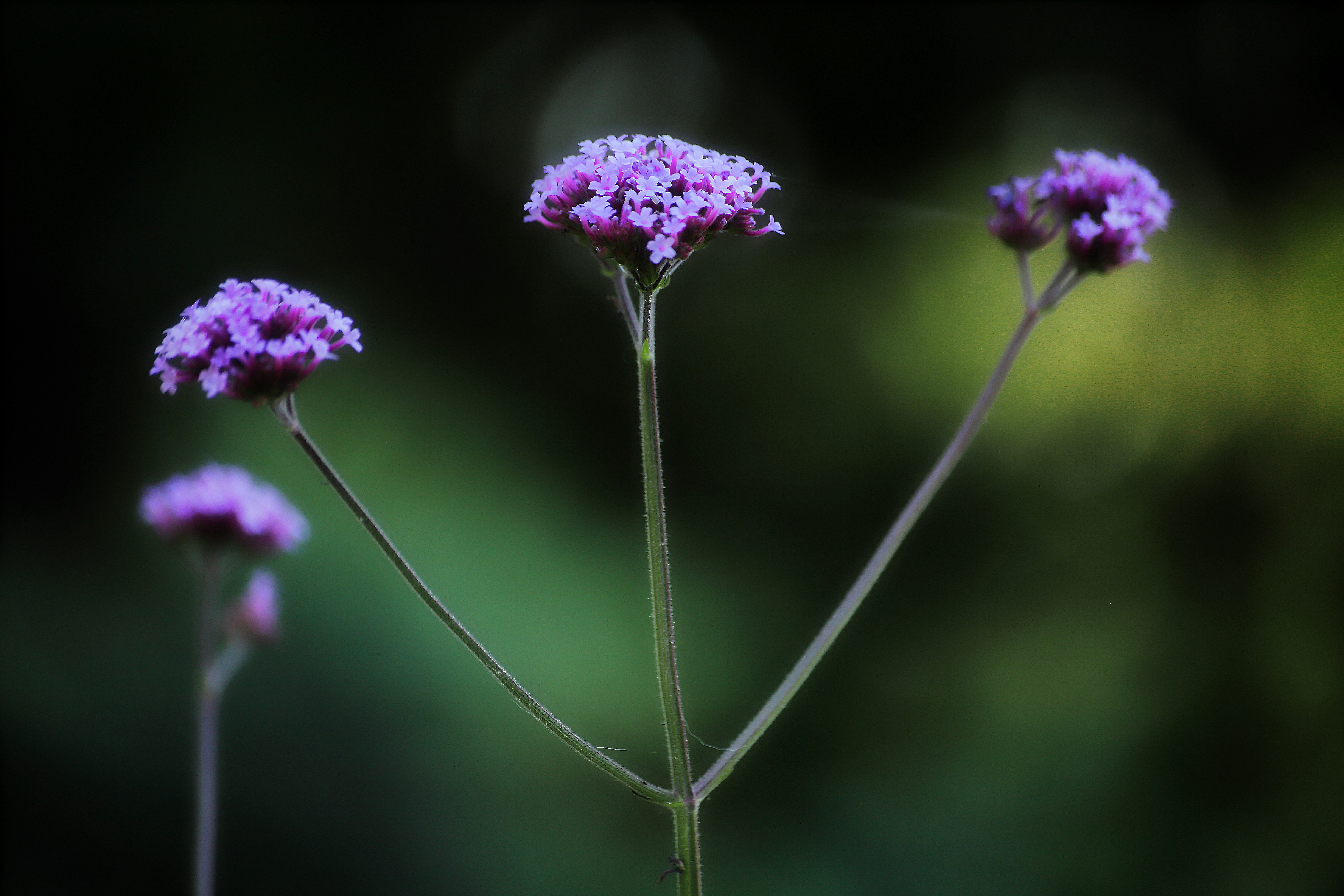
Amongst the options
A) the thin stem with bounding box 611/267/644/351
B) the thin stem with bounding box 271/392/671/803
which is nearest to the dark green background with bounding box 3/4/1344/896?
the thin stem with bounding box 611/267/644/351

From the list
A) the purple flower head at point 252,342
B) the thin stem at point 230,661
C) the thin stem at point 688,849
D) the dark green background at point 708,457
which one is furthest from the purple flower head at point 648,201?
the dark green background at point 708,457

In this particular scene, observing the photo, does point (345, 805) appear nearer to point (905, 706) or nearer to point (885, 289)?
point (905, 706)

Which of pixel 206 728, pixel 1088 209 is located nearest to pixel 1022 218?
pixel 1088 209

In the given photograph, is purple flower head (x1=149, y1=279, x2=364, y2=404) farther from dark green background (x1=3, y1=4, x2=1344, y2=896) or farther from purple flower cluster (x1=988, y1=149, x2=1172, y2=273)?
dark green background (x1=3, y1=4, x2=1344, y2=896)

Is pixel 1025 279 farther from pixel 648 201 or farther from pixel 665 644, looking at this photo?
pixel 665 644

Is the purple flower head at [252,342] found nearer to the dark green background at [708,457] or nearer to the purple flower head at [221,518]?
the purple flower head at [221,518]

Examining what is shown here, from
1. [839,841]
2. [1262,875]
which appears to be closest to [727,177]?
[839,841]
